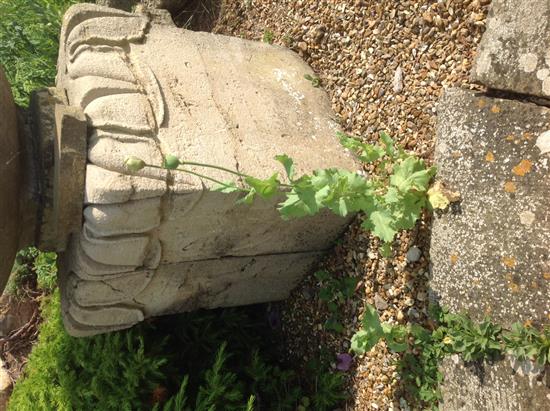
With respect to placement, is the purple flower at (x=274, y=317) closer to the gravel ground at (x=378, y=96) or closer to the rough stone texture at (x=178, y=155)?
the gravel ground at (x=378, y=96)

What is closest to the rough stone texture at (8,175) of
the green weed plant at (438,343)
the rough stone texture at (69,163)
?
the rough stone texture at (69,163)

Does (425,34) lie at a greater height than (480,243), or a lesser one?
greater

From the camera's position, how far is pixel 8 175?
7.13 ft

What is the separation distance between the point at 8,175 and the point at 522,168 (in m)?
1.87

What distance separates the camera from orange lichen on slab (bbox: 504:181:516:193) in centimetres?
201

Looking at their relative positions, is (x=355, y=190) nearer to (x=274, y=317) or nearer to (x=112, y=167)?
(x=112, y=167)

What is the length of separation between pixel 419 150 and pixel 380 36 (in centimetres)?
66

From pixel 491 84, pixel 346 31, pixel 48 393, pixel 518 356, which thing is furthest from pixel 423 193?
pixel 48 393

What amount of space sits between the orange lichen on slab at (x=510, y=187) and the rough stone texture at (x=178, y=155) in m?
0.93

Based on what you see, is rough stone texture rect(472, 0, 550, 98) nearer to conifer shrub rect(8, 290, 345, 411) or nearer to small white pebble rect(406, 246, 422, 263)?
small white pebble rect(406, 246, 422, 263)

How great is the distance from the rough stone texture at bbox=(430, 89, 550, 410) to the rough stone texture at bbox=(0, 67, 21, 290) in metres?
1.67

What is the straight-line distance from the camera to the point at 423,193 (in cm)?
236

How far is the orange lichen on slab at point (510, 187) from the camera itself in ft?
6.58

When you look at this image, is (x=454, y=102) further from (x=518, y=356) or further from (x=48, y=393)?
(x=48, y=393)
